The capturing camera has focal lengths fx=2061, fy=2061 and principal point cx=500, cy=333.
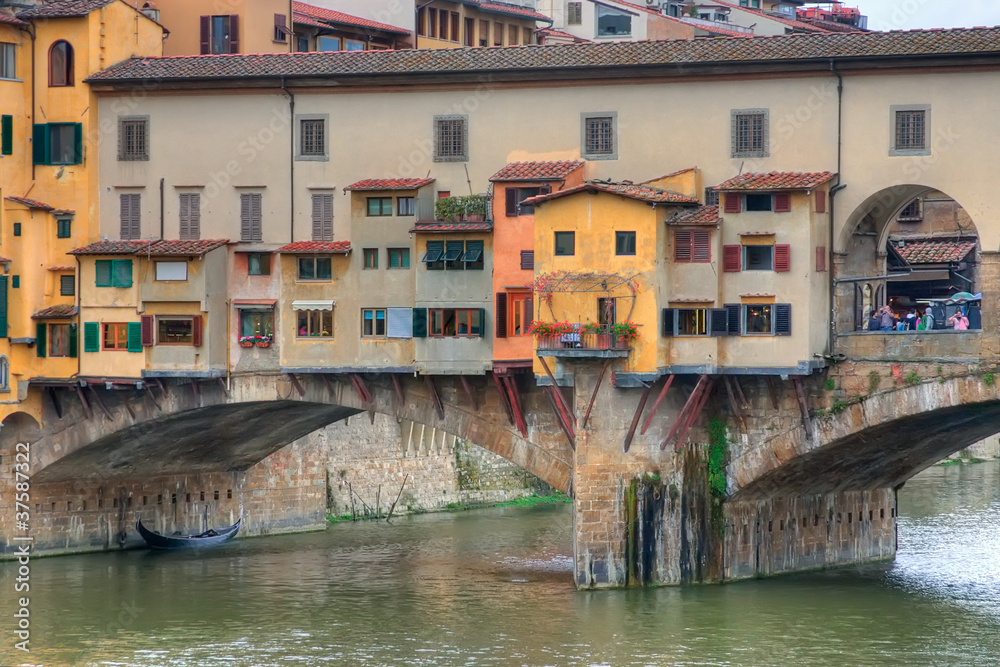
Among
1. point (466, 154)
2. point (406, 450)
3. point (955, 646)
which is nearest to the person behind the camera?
point (955, 646)

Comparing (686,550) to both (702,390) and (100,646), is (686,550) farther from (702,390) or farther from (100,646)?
(100,646)

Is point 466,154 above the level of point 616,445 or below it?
above

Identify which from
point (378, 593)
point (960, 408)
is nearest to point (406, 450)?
point (378, 593)

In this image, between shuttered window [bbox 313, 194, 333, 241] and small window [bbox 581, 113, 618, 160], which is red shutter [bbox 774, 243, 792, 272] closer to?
small window [bbox 581, 113, 618, 160]

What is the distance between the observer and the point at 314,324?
5378 centimetres

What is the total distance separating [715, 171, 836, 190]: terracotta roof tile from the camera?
48.3m

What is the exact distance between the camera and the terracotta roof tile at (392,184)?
52.2m

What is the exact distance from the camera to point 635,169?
51438 mm

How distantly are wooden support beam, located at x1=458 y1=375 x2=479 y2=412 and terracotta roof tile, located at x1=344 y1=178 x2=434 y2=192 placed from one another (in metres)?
5.07

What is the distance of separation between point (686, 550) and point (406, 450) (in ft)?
69.0

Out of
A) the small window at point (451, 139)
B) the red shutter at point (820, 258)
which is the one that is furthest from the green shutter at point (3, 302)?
the red shutter at point (820, 258)

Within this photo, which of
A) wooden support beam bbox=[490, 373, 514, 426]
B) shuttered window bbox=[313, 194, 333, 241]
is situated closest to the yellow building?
shuttered window bbox=[313, 194, 333, 241]

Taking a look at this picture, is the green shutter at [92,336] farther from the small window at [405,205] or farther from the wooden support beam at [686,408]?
the wooden support beam at [686,408]

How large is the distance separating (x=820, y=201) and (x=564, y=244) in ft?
20.3
